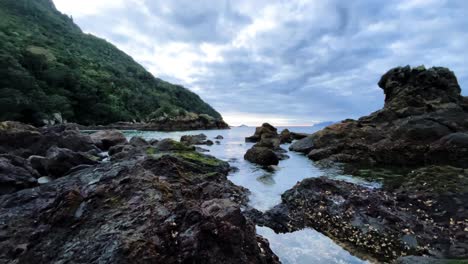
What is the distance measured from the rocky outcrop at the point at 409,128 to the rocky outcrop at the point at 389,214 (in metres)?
14.6

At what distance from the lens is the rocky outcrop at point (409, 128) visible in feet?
89.2

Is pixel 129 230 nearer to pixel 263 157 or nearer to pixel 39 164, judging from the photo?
pixel 39 164

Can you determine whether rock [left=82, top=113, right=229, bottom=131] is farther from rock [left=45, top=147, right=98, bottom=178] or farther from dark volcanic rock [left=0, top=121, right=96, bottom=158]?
rock [left=45, top=147, right=98, bottom=178]

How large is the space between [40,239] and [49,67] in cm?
10897

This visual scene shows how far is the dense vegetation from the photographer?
71188 millimetres

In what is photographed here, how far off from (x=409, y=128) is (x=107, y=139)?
35.9m

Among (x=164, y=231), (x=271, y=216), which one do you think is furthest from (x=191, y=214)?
(x=271, y=216)

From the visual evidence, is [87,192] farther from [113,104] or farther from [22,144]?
[113,104]

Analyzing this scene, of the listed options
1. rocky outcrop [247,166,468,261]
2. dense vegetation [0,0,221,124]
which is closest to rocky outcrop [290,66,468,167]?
rocky outcrop [247,166,468,261]

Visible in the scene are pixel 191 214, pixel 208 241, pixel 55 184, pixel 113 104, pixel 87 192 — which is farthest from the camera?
pixel 113 104

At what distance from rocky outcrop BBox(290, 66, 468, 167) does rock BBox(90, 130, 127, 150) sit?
81.4 feet

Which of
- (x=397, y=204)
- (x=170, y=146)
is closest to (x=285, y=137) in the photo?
(x=170, y=146)

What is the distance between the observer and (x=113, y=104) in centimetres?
10869

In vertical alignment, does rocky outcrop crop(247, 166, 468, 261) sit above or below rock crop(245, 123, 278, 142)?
below
